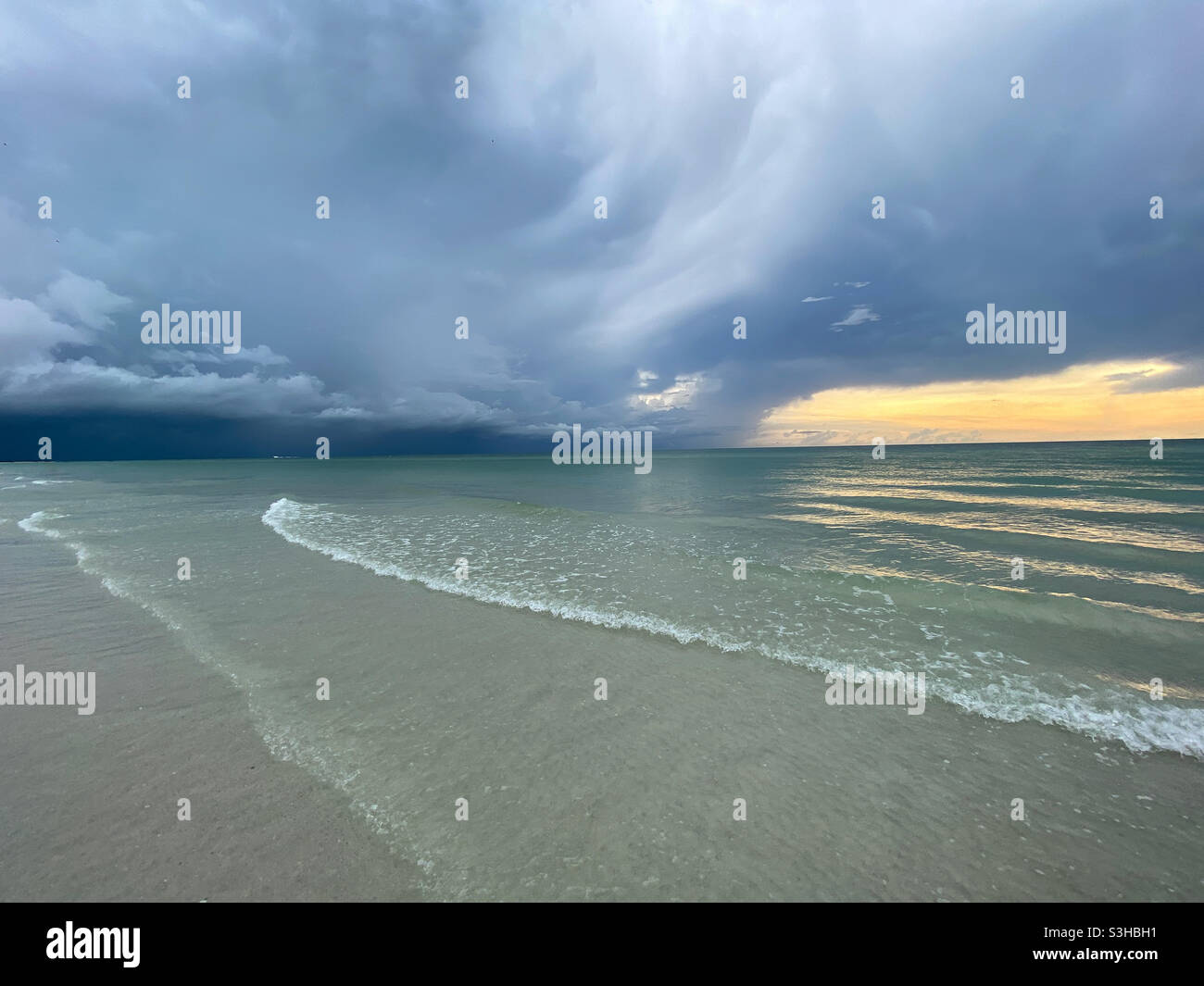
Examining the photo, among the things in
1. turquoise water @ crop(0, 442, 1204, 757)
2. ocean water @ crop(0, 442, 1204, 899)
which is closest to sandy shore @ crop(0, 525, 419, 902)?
ocean water @ crop(0, 442, 1204, 899)

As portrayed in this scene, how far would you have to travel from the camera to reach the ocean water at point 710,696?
15.2 feet

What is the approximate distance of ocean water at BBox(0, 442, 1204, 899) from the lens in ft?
15.2

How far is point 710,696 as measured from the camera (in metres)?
7.73

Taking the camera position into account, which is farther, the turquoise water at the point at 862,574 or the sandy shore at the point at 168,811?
the turquoise water at the point at 862,574

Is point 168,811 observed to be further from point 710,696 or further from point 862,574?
point 862,574

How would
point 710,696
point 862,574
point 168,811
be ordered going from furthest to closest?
point 862,574 < point 710,696 < point 168,811

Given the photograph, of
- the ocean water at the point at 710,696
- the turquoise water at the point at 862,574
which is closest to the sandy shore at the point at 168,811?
the ocean water at the point at 710,696

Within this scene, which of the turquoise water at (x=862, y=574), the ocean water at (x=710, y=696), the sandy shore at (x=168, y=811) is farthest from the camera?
A: the turquoise water at (x=862, y=574)

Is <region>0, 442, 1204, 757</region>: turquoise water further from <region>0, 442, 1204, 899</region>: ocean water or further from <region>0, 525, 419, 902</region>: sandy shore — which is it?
<region>0, 525, 419, 902</region>: sandy shore

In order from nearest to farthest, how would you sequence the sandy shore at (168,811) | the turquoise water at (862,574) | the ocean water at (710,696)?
the sandy shore at (168,811) < the ocean water at (710,696) < the turquoise water at (862,574)

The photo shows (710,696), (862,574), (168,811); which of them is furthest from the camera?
(862,574)

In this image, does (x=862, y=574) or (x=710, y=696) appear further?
(x=862, y=574)

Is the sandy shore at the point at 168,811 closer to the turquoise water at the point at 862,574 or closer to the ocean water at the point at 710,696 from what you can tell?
the ocean water at the point at 710,696

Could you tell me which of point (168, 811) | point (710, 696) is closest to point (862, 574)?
point (710, 696)
